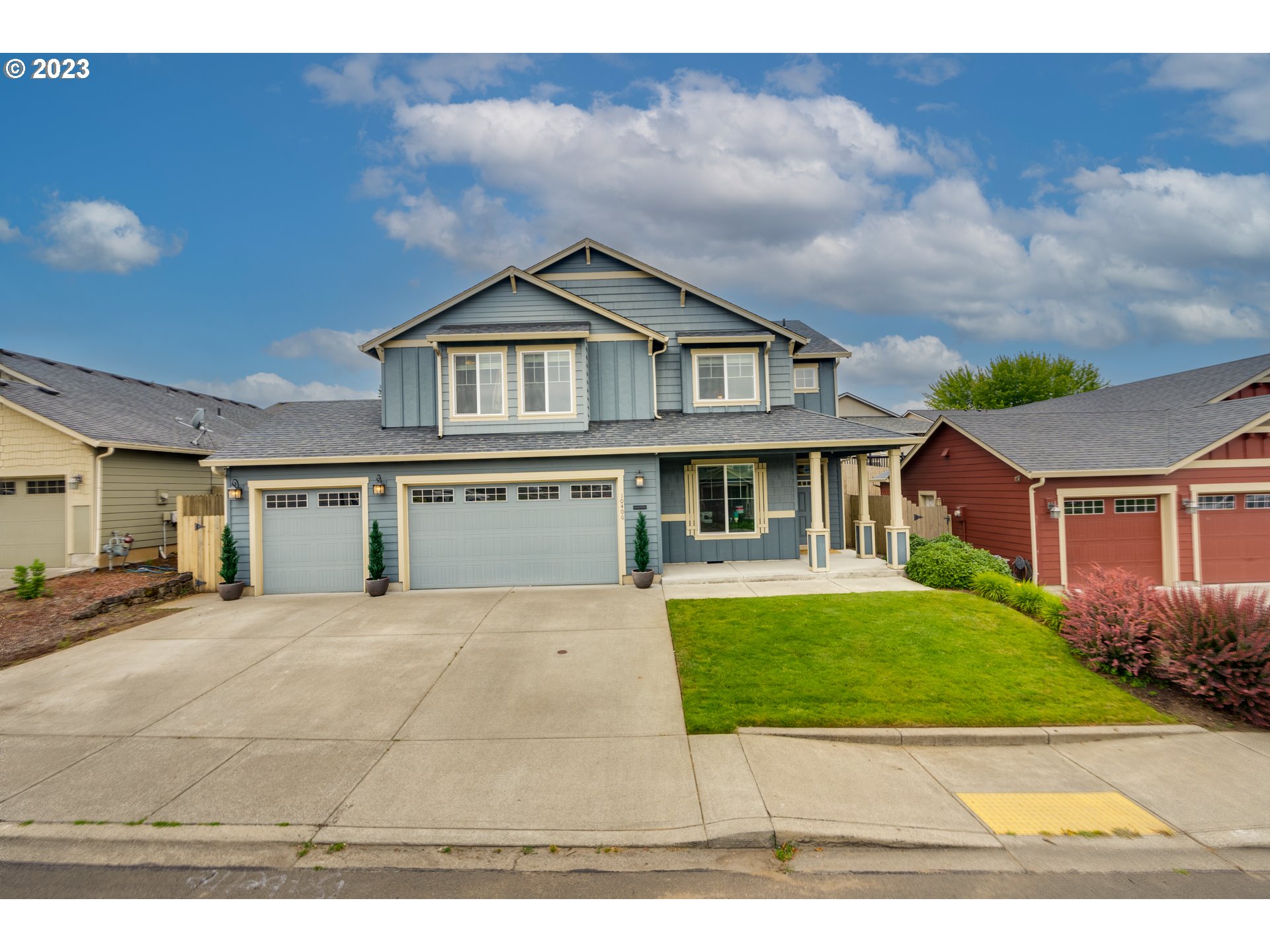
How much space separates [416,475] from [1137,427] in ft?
62.4

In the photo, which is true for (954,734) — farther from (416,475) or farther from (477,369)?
(477,369)

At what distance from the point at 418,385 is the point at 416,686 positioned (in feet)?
29.8

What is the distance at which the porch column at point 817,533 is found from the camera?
12992 millimetres

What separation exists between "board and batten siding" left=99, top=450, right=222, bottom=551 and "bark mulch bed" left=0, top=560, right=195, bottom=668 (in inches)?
59.0

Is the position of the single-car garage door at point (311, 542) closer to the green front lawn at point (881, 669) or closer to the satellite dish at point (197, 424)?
the satellite dish at point (197, 424)

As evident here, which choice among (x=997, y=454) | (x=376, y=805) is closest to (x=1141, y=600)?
(x=997, y=454)

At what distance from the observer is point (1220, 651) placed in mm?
6500

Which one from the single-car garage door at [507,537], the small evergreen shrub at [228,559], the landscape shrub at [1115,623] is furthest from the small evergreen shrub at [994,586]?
the small evergreen shrub at [228,559]

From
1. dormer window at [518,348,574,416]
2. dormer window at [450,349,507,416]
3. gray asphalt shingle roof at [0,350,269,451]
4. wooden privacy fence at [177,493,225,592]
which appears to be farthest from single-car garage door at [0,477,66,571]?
dormer window at [518,348,574,416]

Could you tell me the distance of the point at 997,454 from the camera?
13.5 m

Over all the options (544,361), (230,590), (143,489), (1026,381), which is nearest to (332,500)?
(230,590)

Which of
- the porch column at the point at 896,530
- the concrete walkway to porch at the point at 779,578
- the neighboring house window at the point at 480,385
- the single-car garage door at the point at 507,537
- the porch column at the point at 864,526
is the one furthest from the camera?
the porch column at the point at 864,526

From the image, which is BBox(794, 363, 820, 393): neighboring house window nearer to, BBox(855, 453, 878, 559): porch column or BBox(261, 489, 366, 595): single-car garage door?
BBox(855, 453, 878, 559): porch column

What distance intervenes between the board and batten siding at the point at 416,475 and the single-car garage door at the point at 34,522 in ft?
18.9
